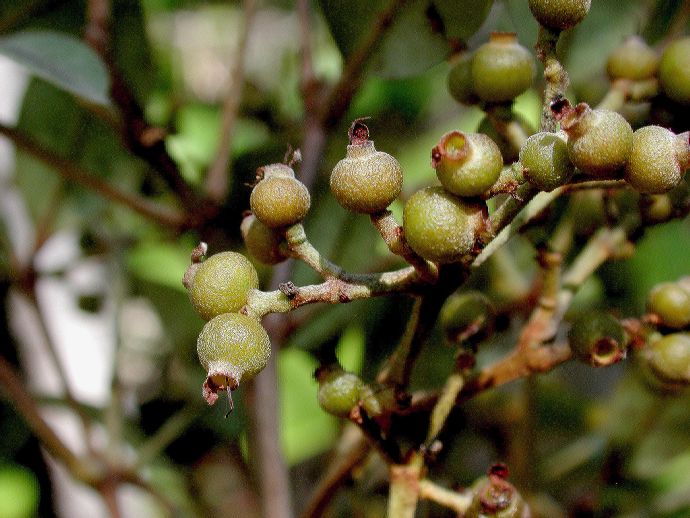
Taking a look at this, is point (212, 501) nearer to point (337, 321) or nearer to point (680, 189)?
point (337, 321)

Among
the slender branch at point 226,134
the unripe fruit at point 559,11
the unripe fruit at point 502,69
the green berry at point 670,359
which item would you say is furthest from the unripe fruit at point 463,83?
the slender branch at point 226,134

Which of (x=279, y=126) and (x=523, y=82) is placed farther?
(x=279, y=126)

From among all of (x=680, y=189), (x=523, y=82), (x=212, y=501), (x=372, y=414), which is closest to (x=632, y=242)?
(x=680, y=189)

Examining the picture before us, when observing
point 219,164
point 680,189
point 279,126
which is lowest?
point 279,126

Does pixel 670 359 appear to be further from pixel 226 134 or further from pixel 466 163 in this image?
pixel 226 134

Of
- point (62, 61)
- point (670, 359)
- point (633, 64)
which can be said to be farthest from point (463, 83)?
point (62, 61)
